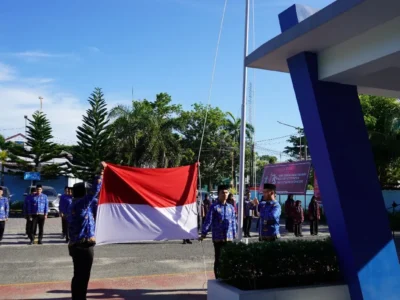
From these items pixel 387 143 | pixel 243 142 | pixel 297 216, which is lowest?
pixel 297 216

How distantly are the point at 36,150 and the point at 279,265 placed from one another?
32.1 meters

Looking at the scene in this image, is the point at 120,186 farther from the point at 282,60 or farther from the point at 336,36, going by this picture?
the point at 336,36

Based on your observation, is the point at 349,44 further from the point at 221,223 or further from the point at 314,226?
the point at 314,226

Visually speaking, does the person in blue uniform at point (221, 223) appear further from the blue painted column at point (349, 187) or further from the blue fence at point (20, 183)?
the blue fence at point (20, 183)

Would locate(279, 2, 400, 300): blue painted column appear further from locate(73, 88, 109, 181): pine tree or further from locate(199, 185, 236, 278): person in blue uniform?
locate(73, 88, 109, 181): pine tree

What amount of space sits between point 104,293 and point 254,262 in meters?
2.98

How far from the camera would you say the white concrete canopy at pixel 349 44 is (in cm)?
470

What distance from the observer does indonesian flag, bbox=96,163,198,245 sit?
730 centimetres

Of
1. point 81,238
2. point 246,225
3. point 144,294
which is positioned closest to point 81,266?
point 81,238

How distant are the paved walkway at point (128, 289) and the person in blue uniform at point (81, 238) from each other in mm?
974

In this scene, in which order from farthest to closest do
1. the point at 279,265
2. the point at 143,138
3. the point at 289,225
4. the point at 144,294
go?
the point at 143,138
the point at 289,225
the point at 144,294
the point at 279,265

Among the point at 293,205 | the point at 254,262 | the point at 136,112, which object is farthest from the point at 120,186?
the point at 136,112

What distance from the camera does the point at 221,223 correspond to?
7.50 metres

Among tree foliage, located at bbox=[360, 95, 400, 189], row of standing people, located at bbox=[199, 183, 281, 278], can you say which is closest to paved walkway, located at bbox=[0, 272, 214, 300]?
row of standing people, located at bbox=[199, 183, 281, 278]
